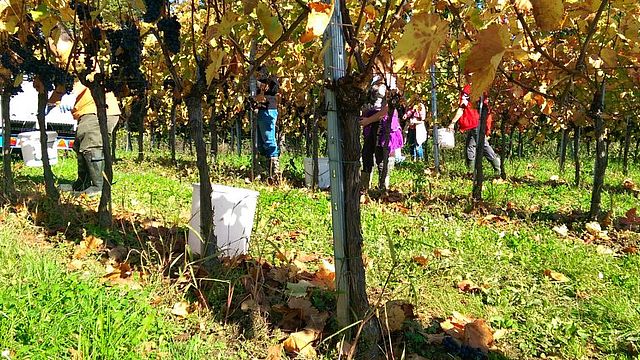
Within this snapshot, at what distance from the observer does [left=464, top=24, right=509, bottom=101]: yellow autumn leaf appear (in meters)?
0.92

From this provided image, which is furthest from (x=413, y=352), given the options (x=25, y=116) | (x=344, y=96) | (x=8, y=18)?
(x=25, y=116)

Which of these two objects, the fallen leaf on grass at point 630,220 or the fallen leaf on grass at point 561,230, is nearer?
the fallen leaf on grass at point 561,230

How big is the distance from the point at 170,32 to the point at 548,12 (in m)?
2.09

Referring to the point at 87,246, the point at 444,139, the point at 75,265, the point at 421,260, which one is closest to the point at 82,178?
the point at 87,246

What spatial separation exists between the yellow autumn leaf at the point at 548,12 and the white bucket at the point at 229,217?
2.20 metres

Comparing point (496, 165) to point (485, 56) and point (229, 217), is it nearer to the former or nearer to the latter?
point (229, 217)

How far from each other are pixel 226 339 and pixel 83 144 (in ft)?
10.9

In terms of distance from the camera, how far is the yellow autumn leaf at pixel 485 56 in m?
0.92

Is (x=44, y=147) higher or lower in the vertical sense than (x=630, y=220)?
higher

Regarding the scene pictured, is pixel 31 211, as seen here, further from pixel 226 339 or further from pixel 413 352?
pixel 413 352

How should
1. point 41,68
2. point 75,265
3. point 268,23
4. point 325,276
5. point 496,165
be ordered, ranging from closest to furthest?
point 268,23 < point 75,265 < point 325,276 < point 41,68 < point 496,165

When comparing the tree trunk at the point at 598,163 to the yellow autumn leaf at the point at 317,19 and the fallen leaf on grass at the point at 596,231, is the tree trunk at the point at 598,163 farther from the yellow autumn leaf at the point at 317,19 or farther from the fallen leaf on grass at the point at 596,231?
the yellow autumn leaf at the point at 317,19

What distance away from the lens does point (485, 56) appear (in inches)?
36.9

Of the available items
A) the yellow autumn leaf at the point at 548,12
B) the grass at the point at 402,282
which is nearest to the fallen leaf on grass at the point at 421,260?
the grass at the point at 402,282
